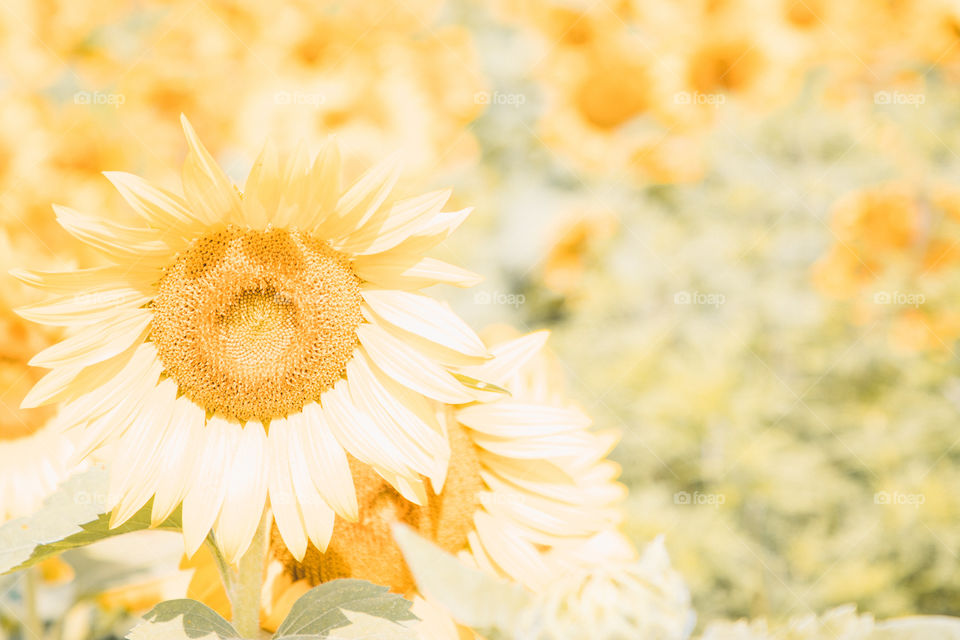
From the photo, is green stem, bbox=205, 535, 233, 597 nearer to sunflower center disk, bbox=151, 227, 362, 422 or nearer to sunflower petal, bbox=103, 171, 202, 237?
sunflower center disk, bbox=151, 227, 362, 422

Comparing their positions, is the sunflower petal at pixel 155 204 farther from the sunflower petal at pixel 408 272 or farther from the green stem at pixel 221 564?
the green stem at pixel 221 564

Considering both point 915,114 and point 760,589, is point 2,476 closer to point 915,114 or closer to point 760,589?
point 760,589

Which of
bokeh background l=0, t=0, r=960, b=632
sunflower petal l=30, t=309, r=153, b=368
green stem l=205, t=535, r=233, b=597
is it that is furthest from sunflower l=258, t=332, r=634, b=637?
bokeh background l=0, t=0, r=960, b=632

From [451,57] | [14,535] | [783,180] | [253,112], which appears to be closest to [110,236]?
[14,535]

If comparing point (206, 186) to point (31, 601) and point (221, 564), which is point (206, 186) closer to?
point (221, 564)

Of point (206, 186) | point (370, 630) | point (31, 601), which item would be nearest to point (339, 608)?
point (370, 630)

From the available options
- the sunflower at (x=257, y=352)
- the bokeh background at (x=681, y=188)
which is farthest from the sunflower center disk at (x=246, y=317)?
the bokeh background at (x=681, y=188)
